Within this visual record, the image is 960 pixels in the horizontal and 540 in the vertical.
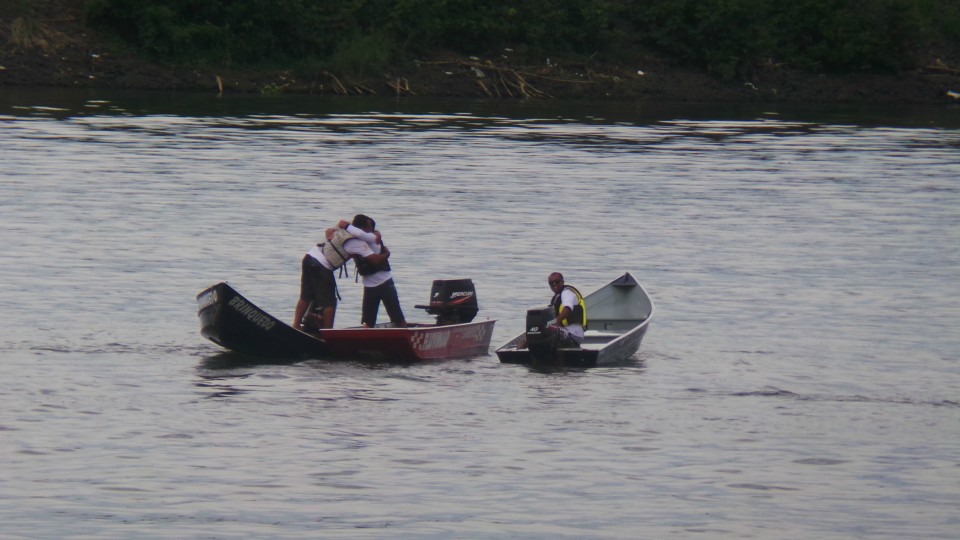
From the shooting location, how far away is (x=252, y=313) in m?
22.2

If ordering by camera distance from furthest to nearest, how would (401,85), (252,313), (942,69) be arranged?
(942,69), (401,85), (252,313)

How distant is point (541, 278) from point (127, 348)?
Result: 10343 mm

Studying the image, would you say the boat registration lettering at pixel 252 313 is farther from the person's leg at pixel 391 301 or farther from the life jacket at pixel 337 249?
the person's leg at pixel 391 301

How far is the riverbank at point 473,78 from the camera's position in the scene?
7919 cm

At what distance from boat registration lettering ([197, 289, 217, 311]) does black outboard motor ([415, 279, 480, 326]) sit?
3.32 metres

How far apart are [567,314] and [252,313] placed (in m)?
4.47

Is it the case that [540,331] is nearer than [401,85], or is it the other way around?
[540,331]

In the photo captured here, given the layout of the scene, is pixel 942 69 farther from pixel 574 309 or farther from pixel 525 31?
pixel 574 309

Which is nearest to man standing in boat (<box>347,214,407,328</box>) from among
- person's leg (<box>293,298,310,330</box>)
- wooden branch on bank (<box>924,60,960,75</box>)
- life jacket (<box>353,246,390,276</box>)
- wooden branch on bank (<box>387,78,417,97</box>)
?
life jacket (<box>353,246,390,276</box>)

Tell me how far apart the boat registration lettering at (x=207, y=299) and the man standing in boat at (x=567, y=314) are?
186 inches

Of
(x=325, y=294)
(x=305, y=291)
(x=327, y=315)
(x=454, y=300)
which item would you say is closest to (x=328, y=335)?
(x=327, y=315)

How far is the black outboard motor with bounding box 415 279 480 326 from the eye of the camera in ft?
77.5

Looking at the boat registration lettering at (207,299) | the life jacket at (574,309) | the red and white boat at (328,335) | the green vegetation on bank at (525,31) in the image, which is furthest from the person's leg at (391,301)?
the green vegetation on bank at (525,31)

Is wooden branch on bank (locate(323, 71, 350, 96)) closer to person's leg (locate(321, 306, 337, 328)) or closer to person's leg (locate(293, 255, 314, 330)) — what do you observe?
person's leg (locate(293, 255, 314, 330))
